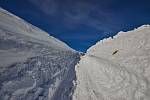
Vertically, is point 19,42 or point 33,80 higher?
point 19,42

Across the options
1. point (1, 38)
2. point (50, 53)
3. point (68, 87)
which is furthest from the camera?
point (50, 53)

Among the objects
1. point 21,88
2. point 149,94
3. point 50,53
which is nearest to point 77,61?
point 50,53

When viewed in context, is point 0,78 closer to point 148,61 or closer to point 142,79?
point 142,79

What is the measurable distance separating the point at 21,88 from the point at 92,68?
13.6 feet

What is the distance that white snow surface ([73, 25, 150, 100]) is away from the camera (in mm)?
7785

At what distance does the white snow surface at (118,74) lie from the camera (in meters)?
7.79

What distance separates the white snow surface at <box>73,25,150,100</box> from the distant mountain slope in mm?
569

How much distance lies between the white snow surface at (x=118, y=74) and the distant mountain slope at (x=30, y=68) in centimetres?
57

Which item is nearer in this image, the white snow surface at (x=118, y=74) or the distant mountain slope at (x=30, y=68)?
the distant mountain slope at (x=30, y=68)

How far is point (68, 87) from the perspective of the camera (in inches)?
316

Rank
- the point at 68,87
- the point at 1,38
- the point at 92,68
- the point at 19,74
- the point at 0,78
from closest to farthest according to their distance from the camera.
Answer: the point at 0,78 → the point at 19,74 → the point at 1,38 → the point at 68,87 → the point at 92,68

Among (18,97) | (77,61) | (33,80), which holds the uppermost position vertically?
(77,61)

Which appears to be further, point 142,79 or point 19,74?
point 142,79

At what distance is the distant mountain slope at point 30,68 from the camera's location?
6305mm
